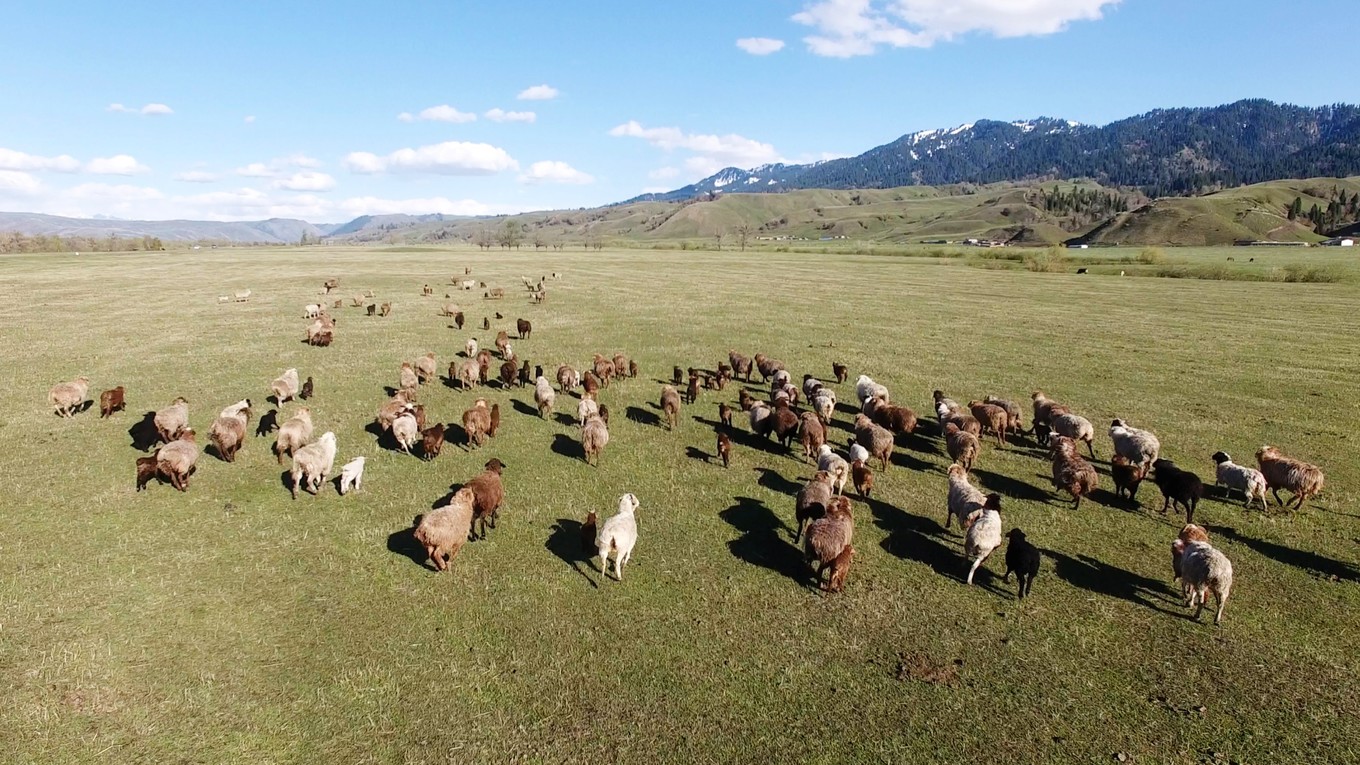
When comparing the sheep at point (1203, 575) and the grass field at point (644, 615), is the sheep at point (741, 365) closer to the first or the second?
the grass field at point (644, 615)

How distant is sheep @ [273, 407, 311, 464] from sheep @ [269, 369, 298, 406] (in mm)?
4610

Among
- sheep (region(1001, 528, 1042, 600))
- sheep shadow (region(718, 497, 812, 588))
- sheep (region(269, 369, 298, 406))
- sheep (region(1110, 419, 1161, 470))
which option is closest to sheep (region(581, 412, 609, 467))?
sheep shadow (region(718, 497, 812, 588))

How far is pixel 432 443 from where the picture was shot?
1577 cm

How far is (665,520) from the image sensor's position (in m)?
13.0

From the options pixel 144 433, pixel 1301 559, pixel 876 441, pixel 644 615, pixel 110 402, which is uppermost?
pixel 110 402

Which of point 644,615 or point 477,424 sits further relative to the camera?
point 477,424

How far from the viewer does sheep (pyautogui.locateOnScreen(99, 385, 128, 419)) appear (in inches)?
728

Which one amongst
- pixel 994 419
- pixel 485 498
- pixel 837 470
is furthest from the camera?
pixel 994 419

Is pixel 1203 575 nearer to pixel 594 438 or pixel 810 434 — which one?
pixel 810 434

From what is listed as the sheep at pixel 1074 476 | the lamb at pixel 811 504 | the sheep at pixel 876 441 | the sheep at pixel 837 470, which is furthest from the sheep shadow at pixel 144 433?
the sheep at pixel 1074 476

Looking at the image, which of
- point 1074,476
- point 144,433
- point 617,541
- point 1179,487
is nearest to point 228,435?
point 144,433

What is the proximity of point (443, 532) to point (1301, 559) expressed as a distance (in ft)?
54.8

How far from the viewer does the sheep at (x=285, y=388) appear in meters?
19.9

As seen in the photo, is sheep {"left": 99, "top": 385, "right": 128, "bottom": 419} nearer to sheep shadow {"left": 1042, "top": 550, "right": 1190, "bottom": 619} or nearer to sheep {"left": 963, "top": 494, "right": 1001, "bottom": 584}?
sheep {"left": 963, "top": 494, "right": 1001, "bottom": 584}
